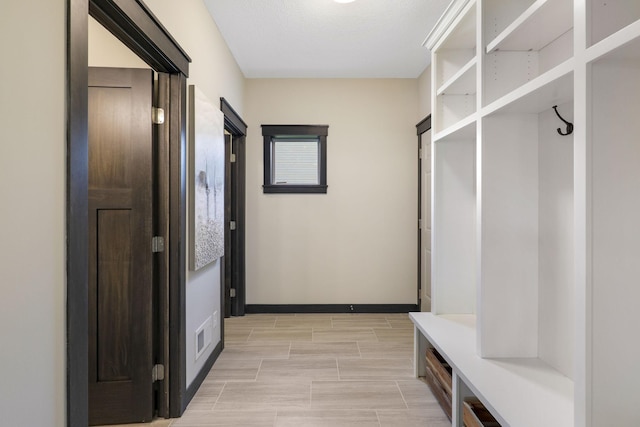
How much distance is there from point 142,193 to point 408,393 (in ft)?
7.00

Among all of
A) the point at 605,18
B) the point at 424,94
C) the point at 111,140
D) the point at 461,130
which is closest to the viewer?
the point at 605,18

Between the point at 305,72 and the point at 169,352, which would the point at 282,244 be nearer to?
the point at 305,72

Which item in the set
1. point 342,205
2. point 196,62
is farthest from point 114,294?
point 342,205

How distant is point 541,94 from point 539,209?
2.09 feet

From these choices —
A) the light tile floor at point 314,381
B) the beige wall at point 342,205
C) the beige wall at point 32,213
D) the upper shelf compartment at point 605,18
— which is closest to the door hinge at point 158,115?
the beige wall at point 32,213

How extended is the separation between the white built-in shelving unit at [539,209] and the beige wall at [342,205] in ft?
5.39

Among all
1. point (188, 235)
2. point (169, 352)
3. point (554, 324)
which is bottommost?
point (169, 352)

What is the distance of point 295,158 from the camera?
4465 mm

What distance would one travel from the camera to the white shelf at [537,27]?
1.52 meters

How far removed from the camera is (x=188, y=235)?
2.37 metres

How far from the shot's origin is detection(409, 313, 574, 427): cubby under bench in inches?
55.1

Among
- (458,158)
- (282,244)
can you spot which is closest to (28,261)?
(458,158)

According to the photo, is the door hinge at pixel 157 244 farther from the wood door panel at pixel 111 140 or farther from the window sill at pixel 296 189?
the window sill at pixel 296 189

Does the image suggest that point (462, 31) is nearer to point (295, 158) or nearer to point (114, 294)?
point (295, 158)
